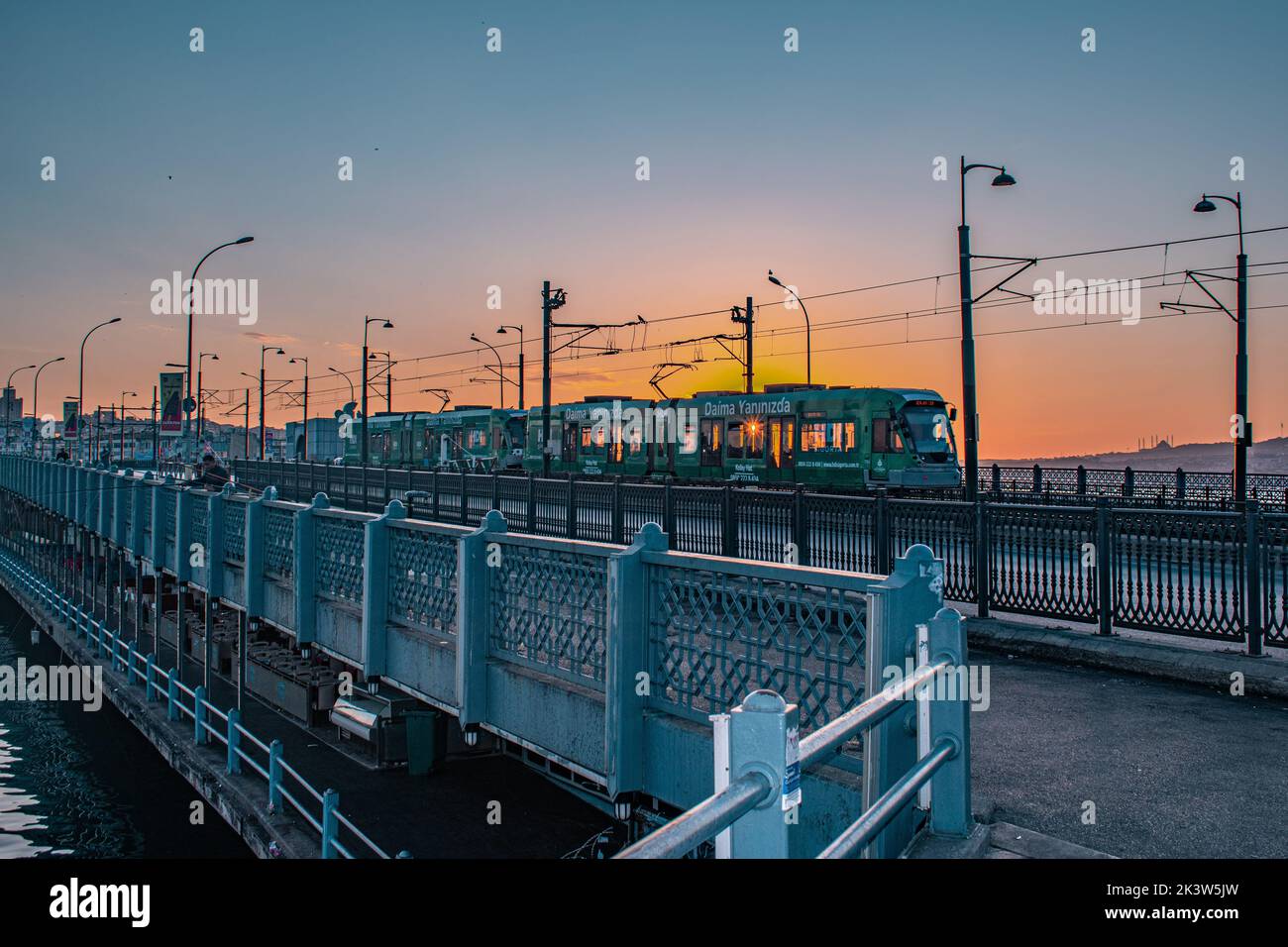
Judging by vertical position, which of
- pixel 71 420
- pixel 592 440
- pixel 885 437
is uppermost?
pixel 71 420

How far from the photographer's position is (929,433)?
91.1ft

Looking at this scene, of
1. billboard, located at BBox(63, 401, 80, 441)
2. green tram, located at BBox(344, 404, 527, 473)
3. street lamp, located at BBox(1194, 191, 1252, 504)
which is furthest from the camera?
billboard, located at BBox(63, 401, 80, 441)

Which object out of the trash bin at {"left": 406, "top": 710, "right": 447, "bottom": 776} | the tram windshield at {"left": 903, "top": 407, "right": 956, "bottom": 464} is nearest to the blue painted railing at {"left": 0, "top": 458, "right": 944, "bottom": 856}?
the trash bin at {"left": 406, "top": 710, "right": 447, "bottom": 776}

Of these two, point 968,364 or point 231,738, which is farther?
point 968,364

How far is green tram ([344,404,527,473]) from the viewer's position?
44531mm

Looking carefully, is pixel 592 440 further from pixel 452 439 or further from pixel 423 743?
pixel 423 743

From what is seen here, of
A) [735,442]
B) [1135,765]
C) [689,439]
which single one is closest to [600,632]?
[1135,765]

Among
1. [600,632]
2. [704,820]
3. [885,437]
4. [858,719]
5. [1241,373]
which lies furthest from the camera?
[885,437]

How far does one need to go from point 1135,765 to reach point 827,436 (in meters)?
22.9

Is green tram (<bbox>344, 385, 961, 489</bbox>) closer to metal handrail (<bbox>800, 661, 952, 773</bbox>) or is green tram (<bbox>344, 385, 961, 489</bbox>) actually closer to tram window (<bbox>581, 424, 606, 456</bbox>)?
tram window (<bbox>581, 424, 606, 456</bbox>)

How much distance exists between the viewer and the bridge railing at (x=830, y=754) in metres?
2.43

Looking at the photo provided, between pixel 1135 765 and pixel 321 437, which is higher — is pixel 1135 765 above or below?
below

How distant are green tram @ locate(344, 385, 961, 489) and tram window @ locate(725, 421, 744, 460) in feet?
0.11
